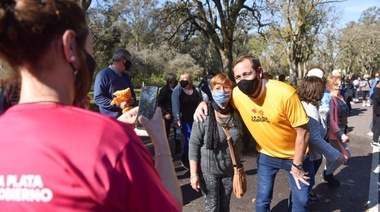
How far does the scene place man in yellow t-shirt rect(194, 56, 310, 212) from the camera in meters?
3.10

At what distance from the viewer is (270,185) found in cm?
351

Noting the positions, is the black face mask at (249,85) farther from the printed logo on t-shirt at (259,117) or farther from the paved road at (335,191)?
the paved road at (335,191)

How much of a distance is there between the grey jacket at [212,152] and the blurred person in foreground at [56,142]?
2294 millimetres

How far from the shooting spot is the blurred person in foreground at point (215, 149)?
3254mm

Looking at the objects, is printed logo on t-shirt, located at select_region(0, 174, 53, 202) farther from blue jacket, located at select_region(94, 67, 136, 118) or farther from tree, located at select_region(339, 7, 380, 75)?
tree, located at select_region(339, 7, 380, 75)

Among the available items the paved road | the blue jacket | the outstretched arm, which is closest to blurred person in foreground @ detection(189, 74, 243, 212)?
the paved road

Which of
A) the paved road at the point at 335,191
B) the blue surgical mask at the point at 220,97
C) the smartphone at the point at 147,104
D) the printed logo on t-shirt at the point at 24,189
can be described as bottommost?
the paved road at the point at 335,191

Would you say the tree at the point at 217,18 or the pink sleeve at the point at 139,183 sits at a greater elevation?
the tree at the point at 217,18

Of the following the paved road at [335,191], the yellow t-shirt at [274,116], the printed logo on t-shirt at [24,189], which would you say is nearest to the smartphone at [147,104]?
the printed logo on t-shirt at [24,189]

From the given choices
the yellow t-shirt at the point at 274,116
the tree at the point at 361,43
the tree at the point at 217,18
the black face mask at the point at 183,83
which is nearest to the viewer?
the yellow t-shirt at the point at 274,116

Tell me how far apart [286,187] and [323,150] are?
78.5 inches

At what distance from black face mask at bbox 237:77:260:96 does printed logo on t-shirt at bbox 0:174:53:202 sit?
2549 mm

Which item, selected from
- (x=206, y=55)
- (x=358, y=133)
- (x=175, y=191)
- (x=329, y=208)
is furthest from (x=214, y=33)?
(x=206, y=55)

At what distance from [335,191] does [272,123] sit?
2.84 m
